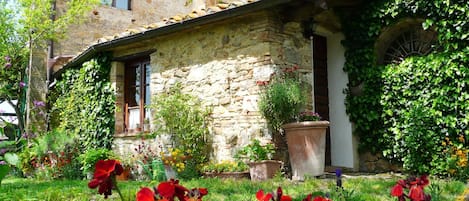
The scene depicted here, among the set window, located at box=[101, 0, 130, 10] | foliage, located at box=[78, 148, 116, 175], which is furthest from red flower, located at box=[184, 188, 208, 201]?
window, located at box=[101, 0, 130, 10]

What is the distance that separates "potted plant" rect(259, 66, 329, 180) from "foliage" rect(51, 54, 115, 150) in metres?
4.08

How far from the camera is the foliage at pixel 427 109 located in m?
5.44

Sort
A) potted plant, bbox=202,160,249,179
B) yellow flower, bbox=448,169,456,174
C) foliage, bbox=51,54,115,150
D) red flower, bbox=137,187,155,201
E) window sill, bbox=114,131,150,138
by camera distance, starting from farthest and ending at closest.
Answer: foliage, bbox=51,54,115,150 → window sill, bbox=114,131,150,138 → potted plant, bbox=202,160,249,179 → yellow flower, bbox=448,169,456,174 → red flower, bbox=137,187,155,201

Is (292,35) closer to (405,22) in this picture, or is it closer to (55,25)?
(405,22)

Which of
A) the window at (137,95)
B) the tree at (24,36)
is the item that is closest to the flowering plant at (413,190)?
the window at (137,95)

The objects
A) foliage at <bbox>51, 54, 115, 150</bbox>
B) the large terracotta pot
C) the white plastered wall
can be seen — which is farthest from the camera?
foliage at <bbox>51, 54, 115, 150</bbox>

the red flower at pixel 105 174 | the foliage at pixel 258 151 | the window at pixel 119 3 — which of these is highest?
the window at pixel 119 3

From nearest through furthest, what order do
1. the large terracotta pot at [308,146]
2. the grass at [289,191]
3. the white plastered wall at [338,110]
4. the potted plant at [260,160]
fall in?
the grass at [289,191], the large terracotta pot at [308,146], the potted plant at [260,160], the white plastered wall at [338,110]

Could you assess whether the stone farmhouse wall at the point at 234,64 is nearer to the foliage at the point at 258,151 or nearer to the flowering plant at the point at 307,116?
the foliage at the point at 258,151

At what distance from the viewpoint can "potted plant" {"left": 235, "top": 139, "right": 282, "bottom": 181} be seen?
5758 mm

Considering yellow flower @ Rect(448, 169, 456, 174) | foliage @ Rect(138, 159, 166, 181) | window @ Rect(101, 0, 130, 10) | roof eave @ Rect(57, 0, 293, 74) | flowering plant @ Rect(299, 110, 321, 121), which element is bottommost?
foliage @ Rect(138, 159, 166, 181)

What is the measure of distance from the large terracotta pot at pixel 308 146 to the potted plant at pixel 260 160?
1.08 feet

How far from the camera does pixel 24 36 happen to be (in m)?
10.3

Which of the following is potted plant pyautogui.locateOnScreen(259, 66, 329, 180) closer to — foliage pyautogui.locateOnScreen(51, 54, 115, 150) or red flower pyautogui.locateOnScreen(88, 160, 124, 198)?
foliage pyautogui.locateOnScreen(51, 54, 115, 150)
